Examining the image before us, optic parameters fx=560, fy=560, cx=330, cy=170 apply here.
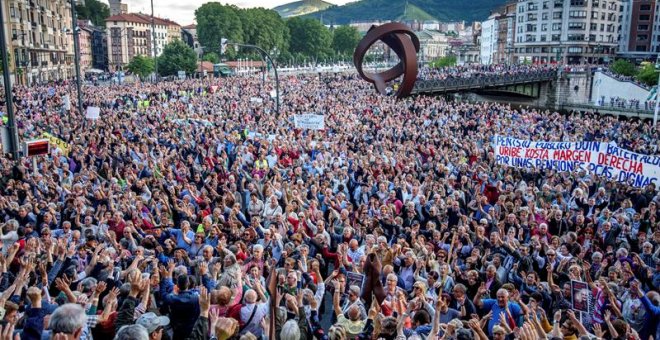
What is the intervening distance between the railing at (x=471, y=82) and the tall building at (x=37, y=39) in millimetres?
33736

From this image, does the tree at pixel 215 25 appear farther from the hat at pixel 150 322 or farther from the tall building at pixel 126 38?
the hat at pixel 150 322

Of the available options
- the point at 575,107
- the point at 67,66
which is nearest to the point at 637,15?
the point at 575,107

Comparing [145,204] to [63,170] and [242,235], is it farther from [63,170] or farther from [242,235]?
[63,170]

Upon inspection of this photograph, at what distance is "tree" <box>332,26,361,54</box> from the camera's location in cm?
13688

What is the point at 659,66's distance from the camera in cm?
4519

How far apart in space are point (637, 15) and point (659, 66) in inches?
2311

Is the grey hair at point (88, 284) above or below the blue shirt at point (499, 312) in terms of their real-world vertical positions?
above

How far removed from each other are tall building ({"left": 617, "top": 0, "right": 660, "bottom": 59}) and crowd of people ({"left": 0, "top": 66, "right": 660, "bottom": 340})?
8984cm

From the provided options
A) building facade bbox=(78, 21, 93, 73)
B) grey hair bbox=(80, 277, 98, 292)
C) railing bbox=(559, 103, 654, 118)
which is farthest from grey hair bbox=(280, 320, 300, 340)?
building facade bbox=(78, 21, 93, 73)

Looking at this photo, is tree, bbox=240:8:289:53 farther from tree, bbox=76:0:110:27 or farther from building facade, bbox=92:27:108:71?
tree, bbox=76:0:110:27

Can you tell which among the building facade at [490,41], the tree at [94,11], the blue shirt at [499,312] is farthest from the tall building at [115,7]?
the blue shirt at [499,312]

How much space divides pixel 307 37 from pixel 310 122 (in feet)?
335

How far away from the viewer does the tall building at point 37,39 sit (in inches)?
2226

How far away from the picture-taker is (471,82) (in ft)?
179
